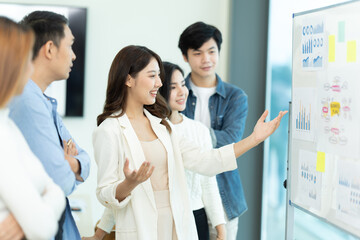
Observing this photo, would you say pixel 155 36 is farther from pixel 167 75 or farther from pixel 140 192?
pixel 140 192

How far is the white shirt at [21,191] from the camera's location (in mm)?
1134

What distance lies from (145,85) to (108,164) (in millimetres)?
401

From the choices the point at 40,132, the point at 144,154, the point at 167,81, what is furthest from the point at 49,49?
the point at 167,81

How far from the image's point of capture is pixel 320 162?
6.08 ft

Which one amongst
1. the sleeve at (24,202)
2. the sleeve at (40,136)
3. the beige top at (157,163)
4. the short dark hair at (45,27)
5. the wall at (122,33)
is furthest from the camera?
the wall at (122,33)

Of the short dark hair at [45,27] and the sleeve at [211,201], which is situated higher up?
the short dark hair at [45,27]

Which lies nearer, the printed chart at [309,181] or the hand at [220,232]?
the printed chart at [309,181]

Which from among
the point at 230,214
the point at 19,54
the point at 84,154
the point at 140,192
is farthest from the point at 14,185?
the point at 230,214

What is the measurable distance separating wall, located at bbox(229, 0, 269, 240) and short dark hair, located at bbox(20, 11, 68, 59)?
2199 millimetres

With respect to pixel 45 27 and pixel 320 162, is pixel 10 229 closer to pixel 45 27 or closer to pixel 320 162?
pixel 45 27

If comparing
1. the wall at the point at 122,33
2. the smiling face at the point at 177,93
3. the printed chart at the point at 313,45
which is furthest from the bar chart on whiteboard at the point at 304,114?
the wall at the point at 122,33

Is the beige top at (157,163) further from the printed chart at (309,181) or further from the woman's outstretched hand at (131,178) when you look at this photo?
the printed chart at (309,181)

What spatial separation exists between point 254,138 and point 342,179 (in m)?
0.46

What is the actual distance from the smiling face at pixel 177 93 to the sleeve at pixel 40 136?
98 centimetres
